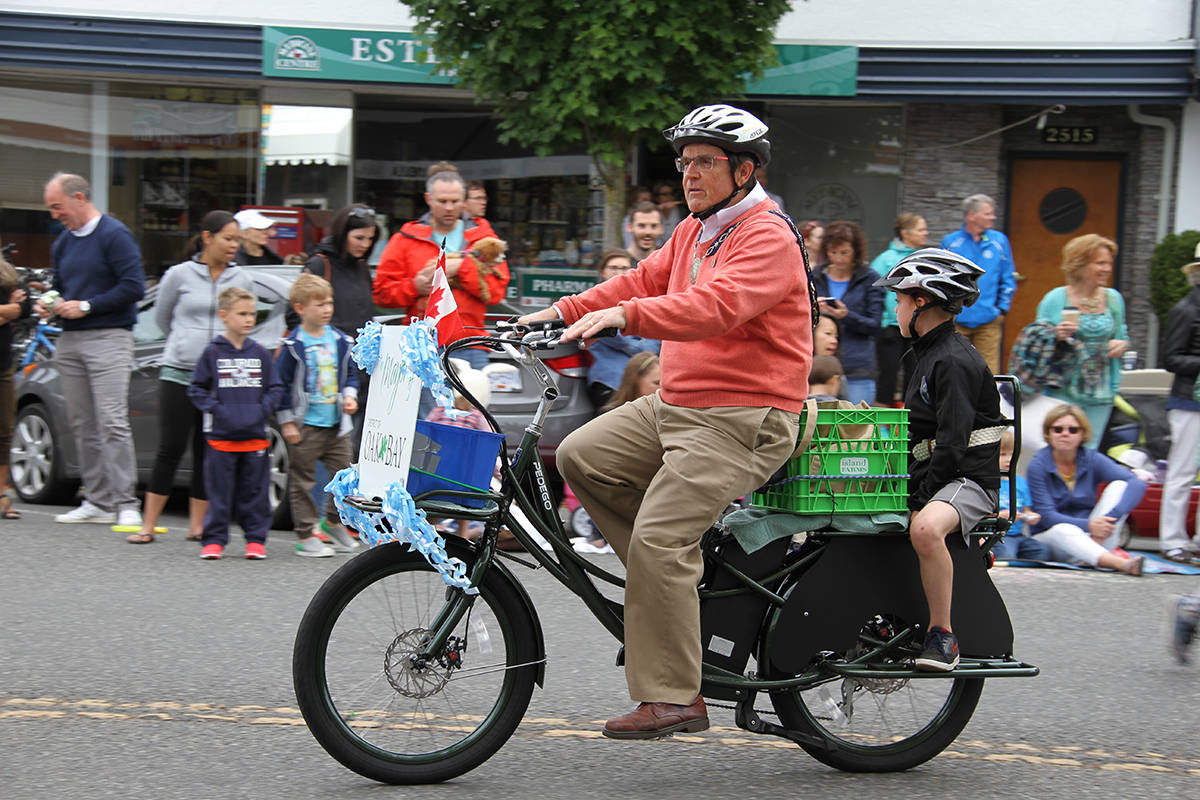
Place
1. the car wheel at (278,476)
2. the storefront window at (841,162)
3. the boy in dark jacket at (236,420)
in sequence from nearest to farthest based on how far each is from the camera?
the boy in dark jacket at (236,420) → the car wheel at (278,476) → the storefront window at (841,162)

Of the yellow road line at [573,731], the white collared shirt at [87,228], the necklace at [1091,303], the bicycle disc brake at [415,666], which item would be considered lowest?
the yellow road line at [573,731]

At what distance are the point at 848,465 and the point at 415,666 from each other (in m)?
1.50

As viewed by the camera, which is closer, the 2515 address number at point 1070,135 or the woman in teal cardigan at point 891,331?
the woman in teal cardigan at point 891,331

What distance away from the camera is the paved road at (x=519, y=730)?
444 centimetres

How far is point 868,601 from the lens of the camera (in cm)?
451

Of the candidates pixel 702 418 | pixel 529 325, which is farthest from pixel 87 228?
pixel 702 418

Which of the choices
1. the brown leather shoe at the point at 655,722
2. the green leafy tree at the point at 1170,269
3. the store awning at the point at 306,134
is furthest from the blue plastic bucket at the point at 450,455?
the store awning at the point at 306,134

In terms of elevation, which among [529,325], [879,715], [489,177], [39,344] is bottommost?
[879,715]

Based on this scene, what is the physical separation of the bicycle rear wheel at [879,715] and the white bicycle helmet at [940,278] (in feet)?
3.55

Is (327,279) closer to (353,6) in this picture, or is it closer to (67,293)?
(67,293)

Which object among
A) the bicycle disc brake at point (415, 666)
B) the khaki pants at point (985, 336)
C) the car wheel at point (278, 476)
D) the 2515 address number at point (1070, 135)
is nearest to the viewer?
the bicycle disc brake at point (415, 666)

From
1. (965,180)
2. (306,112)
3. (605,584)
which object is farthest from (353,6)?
(605,584)

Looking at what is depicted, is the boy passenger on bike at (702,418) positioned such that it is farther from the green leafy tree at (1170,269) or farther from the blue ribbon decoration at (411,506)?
the green leafy tree at (1170,269)

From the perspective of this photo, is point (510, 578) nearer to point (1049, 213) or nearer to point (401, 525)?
point (401, 525)
